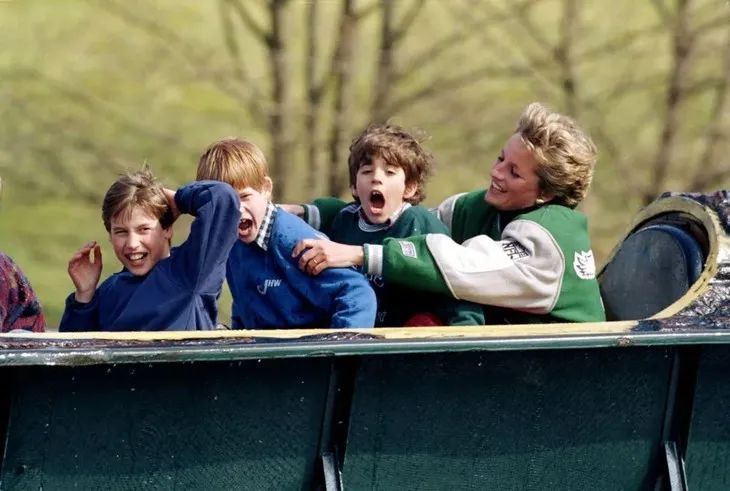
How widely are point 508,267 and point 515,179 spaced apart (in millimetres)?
447

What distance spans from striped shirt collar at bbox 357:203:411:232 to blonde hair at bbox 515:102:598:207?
0.48m

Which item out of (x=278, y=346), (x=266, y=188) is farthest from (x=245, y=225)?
(x=278, y=346)

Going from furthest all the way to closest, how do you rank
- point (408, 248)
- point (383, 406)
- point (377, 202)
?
point (377, 202) → point (408, 248) → point (383, 406)

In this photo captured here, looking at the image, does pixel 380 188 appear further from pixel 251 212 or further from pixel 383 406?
pixel 383 406

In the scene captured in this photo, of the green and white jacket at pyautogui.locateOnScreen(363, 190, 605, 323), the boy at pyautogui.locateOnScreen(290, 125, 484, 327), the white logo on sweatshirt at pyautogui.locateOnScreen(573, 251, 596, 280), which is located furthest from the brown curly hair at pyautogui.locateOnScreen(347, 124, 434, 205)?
the white logo on sweatshirt at pyautogui.locateOnScreen(573, 251, 596, 280)

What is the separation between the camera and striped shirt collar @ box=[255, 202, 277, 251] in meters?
4.25

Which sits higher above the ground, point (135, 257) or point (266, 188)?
point (266, 188)

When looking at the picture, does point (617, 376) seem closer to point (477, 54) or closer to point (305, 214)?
point (305, 214)

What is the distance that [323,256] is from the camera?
4.11 metres

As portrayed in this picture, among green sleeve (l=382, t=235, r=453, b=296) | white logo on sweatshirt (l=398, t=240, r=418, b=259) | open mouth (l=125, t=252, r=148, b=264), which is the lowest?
open mouth (l=125, t=252, r=148, b=264)

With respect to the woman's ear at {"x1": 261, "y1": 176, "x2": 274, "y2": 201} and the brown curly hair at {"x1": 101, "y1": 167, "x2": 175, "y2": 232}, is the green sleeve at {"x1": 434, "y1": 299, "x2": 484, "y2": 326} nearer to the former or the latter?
the woman's ear at {"x1": 261, "y1": 176, "x2": 274, "y2": 201}

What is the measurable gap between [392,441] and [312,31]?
22.6ft

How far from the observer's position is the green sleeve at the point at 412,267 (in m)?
4.14

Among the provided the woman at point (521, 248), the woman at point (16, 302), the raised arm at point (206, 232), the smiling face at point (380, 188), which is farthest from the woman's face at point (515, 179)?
the woman at point (16, 302)
